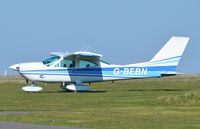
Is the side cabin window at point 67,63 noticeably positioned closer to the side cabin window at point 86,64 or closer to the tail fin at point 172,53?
the side cabin window at point 86,64

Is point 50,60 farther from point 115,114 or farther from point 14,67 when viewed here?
point 115,114

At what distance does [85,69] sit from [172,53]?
20.9 ft

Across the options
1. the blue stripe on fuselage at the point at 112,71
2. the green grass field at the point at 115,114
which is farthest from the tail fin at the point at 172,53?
the green grass field at the point at 115,114

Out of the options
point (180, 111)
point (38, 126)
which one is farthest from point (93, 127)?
point (180, 111)

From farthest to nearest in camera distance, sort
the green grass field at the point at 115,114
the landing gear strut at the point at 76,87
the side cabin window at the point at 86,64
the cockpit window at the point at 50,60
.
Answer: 1. the side cabin window at the point at 86,64
2. the cockpit window at the point at 50,60
3. the landing gear strut at the point at 76,87
4. the green grass field at the point at 115,114

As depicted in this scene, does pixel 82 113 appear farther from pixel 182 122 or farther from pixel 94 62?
pixel 94 62

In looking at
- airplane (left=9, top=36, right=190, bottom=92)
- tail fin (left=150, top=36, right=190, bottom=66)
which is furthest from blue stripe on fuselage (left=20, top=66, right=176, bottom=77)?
tail fin (left=150, top=36, right=190, bottom=66)

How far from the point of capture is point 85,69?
46750 millimetres

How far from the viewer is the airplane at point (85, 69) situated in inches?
1826

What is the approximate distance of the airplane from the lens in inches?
1826

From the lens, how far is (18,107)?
29.0 m

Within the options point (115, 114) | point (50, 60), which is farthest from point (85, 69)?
point (115, 114)

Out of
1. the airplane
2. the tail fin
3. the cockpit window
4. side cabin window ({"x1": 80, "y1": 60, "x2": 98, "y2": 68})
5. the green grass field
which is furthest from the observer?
the tail fin

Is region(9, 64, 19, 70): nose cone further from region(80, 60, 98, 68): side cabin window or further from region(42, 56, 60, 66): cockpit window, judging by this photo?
region(80, 60, 98, 68): side cabin window
